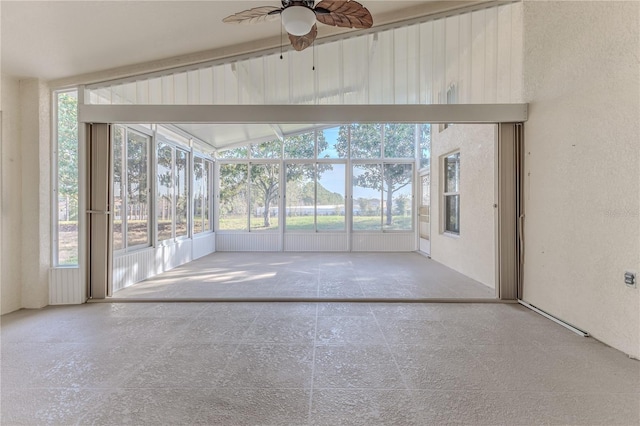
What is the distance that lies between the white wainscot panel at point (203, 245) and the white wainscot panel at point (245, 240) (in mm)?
216

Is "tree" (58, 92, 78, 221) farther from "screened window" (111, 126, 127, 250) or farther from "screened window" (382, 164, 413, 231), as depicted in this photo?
"screened window" (382, 164, 413, 231)

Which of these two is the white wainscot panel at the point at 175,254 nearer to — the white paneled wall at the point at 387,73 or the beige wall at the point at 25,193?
the beige wall at the point at 25,193

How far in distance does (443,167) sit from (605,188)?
13.1 feet

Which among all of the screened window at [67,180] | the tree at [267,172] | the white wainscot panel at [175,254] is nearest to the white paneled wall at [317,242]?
the tree at [267,172]

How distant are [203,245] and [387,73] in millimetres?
5980

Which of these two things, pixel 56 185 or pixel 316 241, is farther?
pixel 316 241

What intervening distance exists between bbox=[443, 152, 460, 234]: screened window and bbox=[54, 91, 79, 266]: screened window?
20.0 feet

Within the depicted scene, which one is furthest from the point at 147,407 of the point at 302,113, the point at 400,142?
the point at 400,142

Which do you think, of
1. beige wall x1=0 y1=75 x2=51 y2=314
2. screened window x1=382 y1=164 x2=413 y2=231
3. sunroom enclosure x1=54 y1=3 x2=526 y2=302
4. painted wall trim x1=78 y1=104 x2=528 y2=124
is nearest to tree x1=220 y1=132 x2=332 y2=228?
screened window x1=382 y1=164 x2=413 y2=231

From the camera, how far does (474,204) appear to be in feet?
16.9

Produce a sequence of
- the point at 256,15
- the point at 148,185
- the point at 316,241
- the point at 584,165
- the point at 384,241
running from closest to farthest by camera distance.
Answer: the point at 256,15
the point at 584,165
the point at 148,185
the point at 384,241
the point at 316,241

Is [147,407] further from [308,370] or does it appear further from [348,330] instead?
[348,330]

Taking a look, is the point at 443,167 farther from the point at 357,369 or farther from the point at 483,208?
the point at 357,369

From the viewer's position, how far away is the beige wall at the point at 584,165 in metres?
2.63
